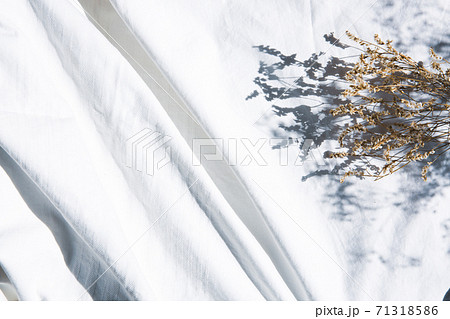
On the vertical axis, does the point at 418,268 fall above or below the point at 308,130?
below

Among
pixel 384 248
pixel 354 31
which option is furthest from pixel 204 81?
pixel 384 248

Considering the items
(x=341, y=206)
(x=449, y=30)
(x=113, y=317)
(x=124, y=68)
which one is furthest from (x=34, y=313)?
(x=449, y=30)

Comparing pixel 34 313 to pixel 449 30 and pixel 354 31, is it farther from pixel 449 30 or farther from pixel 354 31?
pixel 449 30

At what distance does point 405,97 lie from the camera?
0.64 metres

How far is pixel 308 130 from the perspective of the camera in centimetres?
65

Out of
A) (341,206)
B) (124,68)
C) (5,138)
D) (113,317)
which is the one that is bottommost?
(113,317)

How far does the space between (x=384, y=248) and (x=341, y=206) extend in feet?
0.32

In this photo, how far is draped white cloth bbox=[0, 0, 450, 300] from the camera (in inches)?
24.1

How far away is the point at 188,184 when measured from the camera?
637mm

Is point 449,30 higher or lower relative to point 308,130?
higher

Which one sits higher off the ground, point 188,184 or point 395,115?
point 395,115

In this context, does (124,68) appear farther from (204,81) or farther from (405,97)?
(405,97)

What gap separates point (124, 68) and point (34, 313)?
0.42 meters

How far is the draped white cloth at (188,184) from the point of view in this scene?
612mm
